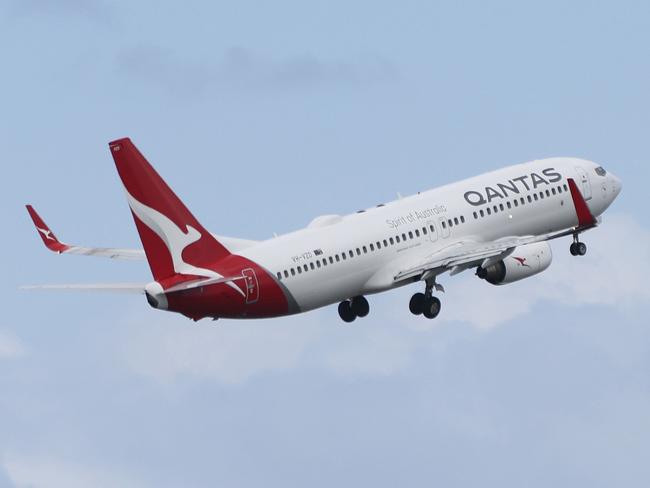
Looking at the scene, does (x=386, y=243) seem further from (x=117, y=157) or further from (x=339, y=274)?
(x=117, y=157)

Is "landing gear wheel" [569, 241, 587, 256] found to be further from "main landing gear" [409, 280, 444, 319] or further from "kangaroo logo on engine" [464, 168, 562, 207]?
"main landing gear" [409, 280, 444, 319]

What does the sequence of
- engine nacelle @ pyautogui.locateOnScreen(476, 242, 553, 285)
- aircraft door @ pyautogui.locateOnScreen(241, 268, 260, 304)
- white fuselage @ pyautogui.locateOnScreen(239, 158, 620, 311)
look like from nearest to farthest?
aircraft door @ pyautogui.locateOnScreen(241, 268, 260, 304)
white fuselage @ pyautogui.locateOnScreen(239, 158, 620, 311)
engine nacelle @ pyautogui.locateOnScreen(476, 242, 553, 285)

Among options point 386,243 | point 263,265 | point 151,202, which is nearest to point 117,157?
point 151,202

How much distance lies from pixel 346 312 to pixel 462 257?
775cm

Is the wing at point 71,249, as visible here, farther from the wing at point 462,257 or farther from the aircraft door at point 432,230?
the aircraft door at point 432,230

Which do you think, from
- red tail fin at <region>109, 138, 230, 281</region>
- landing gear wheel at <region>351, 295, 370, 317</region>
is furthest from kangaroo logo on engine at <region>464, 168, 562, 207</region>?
red tail fin at <region>109, 138, 230, 281</region>

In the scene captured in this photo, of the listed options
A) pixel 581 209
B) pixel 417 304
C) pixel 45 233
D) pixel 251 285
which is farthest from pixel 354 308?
pixel 45 233

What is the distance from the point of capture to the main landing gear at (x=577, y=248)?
99.0 m

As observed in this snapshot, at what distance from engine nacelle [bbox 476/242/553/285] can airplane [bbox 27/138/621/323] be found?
5cm

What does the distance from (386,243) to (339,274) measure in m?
3.21

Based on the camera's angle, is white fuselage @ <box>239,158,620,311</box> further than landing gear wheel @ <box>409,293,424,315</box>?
No

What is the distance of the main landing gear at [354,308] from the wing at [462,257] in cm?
469

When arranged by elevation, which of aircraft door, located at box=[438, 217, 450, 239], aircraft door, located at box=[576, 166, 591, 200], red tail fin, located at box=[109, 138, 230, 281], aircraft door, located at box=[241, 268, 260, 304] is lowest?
aircraft door, located at box=[576, 166, 591, 200]

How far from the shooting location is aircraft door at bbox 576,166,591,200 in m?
99.4
